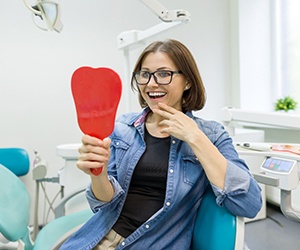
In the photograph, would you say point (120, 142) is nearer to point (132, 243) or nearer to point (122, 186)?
point (122, 186)

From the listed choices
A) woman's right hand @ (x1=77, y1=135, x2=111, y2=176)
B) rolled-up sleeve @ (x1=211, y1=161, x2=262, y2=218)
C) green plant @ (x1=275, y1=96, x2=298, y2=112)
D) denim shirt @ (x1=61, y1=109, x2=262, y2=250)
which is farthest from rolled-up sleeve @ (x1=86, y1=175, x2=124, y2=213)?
green plant @ (x1=275, y1=96, x2=298, y2=112)

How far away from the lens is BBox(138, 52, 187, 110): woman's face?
109 centimetres

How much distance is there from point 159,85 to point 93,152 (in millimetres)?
383

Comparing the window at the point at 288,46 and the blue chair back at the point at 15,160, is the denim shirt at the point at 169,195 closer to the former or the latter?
the blue chair back at the point at 15,160

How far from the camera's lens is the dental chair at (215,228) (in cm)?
90

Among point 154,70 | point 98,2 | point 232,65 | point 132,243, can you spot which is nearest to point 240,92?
point 232,65

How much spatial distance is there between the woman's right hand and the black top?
0.96 ft

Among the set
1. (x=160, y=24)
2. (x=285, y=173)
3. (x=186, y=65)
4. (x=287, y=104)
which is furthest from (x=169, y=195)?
(x=287, y=104)

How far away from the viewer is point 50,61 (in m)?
2.49

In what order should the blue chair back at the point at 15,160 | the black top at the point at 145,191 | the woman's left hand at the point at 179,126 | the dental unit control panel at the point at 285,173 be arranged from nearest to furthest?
the woman's left hand at the point at 179,126
the black top at the point at 145,191
the dental unit control panel at the point at 285,173
the blue chair back at the point at 15,160

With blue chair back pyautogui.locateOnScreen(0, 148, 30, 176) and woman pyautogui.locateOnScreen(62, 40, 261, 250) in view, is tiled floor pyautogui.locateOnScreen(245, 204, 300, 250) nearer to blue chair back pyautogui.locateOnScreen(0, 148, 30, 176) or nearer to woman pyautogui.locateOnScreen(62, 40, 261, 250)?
woman pyautogui.locateOnScreen(62, 40, 261, 250)

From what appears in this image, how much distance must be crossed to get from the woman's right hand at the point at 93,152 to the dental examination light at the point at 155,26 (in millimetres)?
702

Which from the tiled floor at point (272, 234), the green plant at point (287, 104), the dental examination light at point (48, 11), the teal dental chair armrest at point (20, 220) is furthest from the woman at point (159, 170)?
the green plant at point (287, 104)

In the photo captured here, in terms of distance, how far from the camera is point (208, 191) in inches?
42.6
